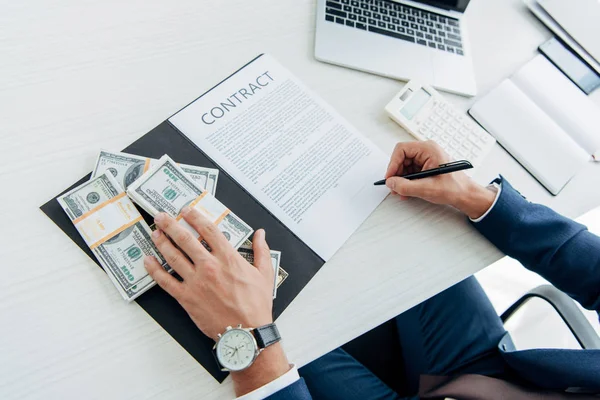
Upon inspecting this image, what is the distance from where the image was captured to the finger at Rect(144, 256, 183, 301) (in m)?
0.60

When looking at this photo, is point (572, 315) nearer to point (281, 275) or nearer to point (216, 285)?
point (281, 275)

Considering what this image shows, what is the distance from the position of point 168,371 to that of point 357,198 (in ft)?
1.37

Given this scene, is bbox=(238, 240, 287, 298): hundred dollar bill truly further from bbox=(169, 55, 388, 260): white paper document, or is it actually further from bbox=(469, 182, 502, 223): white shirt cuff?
bbox=(469, 182, 502, 223): white shirt cuff

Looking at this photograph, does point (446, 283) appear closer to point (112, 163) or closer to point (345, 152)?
point (345, 152)

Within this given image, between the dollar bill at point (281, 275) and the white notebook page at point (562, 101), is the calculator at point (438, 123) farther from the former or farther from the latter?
the dollar bill at point (281, 275)

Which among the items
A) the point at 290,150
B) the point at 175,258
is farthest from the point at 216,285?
the point at 290,150

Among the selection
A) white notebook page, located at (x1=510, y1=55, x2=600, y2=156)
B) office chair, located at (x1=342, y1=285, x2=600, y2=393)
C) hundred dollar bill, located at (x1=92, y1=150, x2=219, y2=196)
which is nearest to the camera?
hundred dollar bill, located at (x1=92, y1=150, x2=219, y2=196)

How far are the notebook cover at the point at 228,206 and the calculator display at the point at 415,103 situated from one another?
1.18ft

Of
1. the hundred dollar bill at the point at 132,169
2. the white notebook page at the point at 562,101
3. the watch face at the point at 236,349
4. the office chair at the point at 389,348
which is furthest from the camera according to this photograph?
the white notebook page at the point at 562,101

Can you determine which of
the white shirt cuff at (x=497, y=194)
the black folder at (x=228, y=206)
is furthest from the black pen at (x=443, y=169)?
the black folder at (x=228, y=206)

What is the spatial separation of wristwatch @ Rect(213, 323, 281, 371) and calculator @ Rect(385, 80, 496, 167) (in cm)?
49

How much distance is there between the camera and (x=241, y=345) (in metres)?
0.59

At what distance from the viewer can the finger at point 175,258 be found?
24.2 inches

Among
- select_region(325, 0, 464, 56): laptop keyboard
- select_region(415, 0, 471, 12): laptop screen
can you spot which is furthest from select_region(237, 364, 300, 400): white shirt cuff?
select_region(415, 0, 471, 12): laptop screen
